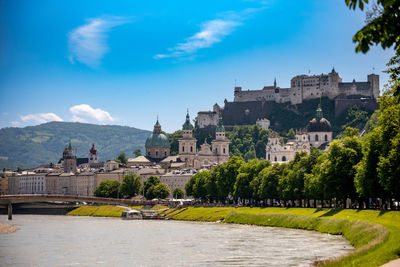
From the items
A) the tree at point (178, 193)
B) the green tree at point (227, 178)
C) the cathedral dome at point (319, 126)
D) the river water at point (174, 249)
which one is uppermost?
the cathedral dome at point (319, 126)

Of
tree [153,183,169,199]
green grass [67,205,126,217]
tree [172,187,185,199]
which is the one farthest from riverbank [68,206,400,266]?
tree [172,187,185,199]

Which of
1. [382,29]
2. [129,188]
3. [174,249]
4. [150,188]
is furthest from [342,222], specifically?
[129,188]

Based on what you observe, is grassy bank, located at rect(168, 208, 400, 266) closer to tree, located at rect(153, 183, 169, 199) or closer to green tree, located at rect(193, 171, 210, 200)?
green tree, located at rect(193, 171, 210, 200)

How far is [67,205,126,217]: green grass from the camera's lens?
412 ft

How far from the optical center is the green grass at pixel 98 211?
412ft

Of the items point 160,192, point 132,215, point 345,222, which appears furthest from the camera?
point 160,192

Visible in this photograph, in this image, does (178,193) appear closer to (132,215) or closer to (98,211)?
(98,211)

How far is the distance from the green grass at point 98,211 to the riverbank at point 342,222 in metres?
12.1

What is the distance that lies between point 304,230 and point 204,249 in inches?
760

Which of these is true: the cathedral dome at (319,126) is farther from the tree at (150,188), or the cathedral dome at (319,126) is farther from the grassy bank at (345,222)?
the grassy bank at (345,222)

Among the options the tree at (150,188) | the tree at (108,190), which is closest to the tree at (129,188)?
the tree at (150,188)

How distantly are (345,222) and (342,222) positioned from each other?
823 mm

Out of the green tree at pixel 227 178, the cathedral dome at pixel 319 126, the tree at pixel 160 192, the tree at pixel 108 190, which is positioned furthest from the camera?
the cathedral dome at pixel 319 126

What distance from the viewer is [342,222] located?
189 ft
